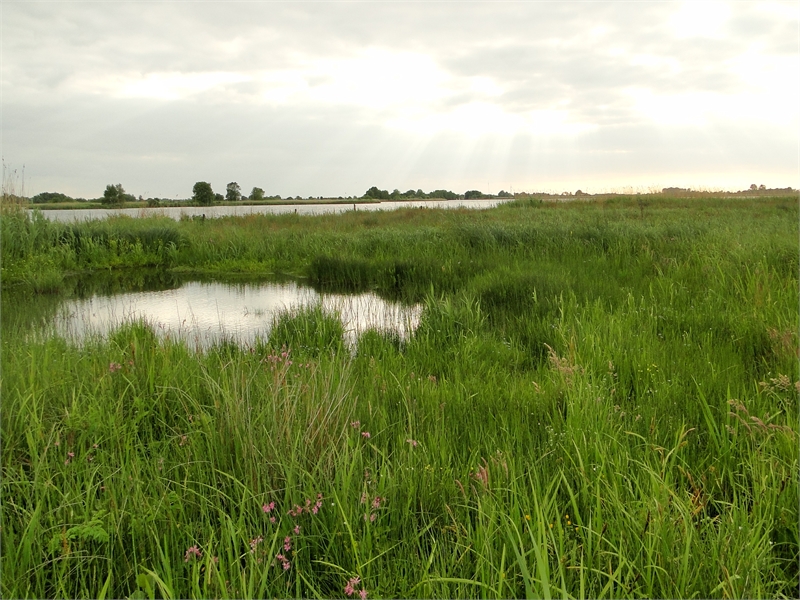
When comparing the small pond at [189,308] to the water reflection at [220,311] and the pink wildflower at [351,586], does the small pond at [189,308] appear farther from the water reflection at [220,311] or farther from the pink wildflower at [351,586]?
the pink wildflower at [351,586]

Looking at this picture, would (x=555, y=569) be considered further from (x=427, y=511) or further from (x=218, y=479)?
(x=218, y=479)

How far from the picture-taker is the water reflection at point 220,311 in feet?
21.1

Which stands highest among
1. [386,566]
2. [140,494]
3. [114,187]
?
[114,187]

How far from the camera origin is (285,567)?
71.2 inches

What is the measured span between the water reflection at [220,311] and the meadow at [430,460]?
81cm

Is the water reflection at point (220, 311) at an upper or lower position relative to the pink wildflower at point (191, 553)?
upper

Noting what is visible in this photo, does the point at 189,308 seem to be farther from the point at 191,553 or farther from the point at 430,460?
the point at 191,553

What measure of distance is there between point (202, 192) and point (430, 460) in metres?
56.3

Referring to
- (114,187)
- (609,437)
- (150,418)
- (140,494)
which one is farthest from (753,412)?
(114,187)

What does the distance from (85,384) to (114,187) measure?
2211 inches

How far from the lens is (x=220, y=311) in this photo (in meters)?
8.25

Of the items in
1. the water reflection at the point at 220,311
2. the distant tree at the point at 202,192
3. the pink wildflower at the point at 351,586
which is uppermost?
Answer: the distant tree at the point at 202,192

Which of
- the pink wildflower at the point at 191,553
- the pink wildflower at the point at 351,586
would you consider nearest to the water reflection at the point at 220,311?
the pink wildflower at the point at 191,553

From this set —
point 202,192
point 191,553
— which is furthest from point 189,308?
point 202,192
